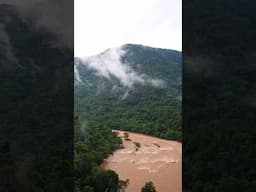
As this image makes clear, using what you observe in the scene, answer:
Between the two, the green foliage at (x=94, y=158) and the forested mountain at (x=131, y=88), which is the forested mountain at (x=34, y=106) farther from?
the forested mountain at (x=131, y=88)

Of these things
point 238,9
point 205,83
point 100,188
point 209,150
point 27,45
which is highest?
point 238,9

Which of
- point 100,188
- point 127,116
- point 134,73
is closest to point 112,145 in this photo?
point 127,116

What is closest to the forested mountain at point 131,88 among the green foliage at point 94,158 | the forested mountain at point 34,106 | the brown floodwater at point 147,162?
the brown floodwater at point 147,162

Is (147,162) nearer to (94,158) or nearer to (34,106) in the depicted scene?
(94,158)

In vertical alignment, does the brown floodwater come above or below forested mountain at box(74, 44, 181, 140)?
below

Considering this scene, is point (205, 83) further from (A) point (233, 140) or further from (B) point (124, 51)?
(B) point (124, 51)

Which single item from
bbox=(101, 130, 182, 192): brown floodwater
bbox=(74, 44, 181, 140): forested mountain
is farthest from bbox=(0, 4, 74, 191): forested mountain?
bbox=(74, 44, 181, 140): forested mountain

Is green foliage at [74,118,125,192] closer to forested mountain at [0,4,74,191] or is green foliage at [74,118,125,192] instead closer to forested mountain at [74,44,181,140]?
forested mountain at [74,44,181,140]
